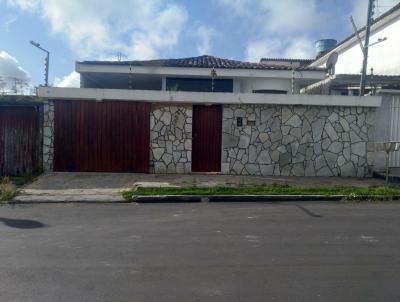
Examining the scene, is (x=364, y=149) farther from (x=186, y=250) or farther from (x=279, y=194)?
(x=186, y=250)

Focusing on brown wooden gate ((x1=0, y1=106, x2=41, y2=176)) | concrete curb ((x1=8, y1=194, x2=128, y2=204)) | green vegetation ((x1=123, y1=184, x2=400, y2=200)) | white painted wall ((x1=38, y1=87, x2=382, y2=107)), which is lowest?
concrete curb ((x1=8, y1=194, x2=128, y2=204))

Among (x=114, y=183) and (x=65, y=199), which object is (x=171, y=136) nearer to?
(x=114, y=183)

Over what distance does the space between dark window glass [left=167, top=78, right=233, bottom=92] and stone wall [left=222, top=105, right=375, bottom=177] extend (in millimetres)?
5899

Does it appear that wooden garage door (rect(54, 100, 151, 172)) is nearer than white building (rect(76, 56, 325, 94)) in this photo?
Yes

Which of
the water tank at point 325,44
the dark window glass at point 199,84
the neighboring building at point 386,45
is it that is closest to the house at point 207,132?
the dark window glass at point 199,84

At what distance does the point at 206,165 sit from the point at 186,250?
318 inches

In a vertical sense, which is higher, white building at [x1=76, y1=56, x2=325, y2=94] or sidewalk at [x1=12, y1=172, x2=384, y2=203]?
white building at [x1=76, y1=56, x2=325, y2=94]

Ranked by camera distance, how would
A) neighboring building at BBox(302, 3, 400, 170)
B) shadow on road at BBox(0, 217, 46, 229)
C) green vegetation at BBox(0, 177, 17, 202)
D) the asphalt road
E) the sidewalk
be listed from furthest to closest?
1. neighboring building at BBox(302, 3, 400, 170)
2. the sidewalk
3. green vegetation at BBox(0, 177, 17, 202)
4. shadow on road at BBox(0, 217, 46, 229)
5. the asphalt road

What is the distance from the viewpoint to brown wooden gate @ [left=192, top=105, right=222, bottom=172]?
44.3 feet

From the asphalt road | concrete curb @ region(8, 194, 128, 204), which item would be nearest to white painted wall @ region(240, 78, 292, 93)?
concrete curb @ region(8, 194, 128, 204)

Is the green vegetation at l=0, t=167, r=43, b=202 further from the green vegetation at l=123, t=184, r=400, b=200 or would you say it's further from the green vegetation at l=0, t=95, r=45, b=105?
the green vegetation at l=123, t=184, r=400, b=200

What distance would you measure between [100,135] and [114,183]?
7.47 feet

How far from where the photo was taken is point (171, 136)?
43.9 feet

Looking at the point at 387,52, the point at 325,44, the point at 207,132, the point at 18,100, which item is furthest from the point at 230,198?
the point at 325,44
